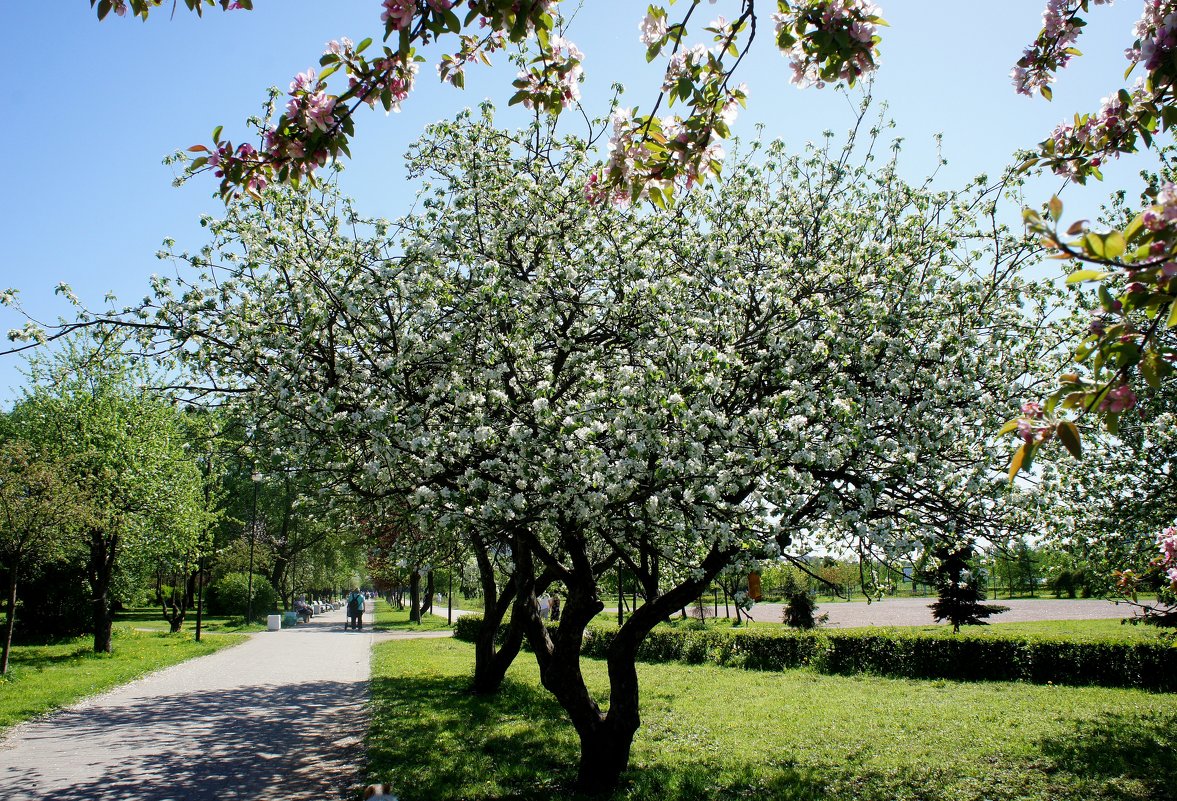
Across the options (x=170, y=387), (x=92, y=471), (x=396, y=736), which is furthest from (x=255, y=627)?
(x=170, y=387)

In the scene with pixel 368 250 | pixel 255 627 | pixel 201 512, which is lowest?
pixel 255 627

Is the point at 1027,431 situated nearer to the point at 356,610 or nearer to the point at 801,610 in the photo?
the point at 801,610

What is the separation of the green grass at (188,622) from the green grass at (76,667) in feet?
24.4

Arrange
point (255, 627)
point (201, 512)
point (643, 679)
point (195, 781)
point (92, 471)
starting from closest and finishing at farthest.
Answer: point (195, 781)
point (643, 679)
point (92, 471)
point (201, 512)
point (255, 627)

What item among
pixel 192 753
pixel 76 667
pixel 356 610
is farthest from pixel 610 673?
pixel 356 610

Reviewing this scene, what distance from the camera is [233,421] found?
9258mm

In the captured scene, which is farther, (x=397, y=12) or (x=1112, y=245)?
(x=397, y=12)

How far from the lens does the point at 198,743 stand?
1043 centimetres

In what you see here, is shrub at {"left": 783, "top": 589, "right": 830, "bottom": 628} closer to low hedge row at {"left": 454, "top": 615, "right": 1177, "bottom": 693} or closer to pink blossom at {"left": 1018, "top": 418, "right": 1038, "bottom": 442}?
low hedge row at {"left": 454, "top": 615, "right": 1177, "bottom": 693}

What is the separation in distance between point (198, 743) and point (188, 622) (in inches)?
1373

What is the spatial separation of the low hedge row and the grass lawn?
129 cm

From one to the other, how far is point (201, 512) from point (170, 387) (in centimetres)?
2089

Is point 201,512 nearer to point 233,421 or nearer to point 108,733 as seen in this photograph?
point 108,733

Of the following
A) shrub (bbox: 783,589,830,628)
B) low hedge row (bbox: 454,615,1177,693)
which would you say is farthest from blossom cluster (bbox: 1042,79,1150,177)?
shrub (bbox: 783,589,830,628)
